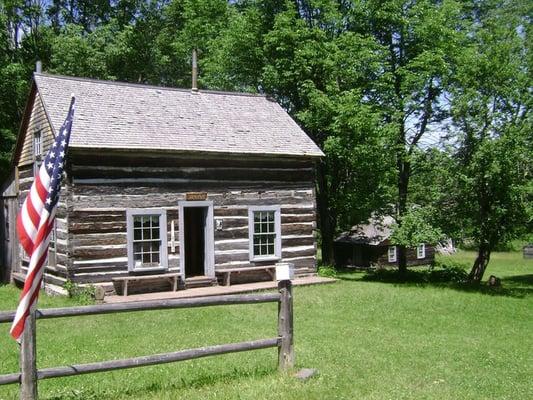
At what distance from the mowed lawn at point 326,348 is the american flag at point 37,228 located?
1.60m

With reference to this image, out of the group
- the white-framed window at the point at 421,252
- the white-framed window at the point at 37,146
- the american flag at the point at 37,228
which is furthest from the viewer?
the white-framed window at the point at 421,252

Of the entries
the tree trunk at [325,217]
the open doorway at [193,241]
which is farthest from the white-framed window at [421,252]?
the open doorway at [193,241]

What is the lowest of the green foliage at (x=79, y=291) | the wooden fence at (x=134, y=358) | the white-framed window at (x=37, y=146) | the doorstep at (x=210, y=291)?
the doorstep at (x=210, y=291)

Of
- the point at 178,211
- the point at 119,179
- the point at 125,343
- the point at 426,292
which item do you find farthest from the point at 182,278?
the point at 426,292

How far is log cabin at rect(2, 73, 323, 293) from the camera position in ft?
52.5

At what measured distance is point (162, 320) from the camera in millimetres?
13008

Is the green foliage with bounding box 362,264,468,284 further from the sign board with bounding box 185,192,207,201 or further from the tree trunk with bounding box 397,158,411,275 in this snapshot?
the sign board with bounding box 185,192,207,201

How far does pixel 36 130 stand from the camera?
18.1 meters

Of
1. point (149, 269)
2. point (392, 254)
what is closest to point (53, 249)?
point (149, 269)

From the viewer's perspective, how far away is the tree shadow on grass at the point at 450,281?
19930 millimetres

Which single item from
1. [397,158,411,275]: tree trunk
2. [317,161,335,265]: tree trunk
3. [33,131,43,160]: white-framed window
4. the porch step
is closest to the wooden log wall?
Answer: the porch step

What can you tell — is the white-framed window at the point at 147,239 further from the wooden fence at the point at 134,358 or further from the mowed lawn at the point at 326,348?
the wooden fence at the point at 134,358

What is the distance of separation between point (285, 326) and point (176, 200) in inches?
390

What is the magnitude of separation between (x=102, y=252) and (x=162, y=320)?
3941 mm
